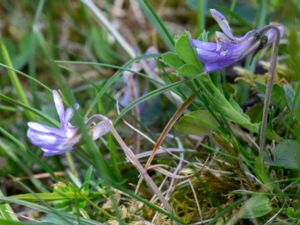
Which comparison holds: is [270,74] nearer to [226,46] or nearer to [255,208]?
[226,46]

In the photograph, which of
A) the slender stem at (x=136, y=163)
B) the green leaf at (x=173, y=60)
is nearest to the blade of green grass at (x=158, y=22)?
the green leaf at (x=173, y=60)

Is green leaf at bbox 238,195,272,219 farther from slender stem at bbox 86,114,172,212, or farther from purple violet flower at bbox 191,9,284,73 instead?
purple violet flower at bbox 191,9,284,73

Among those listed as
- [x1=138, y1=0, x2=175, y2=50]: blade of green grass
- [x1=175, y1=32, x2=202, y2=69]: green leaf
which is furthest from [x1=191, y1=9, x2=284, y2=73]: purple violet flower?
[x1=138, y1=0, x2=175, y2=50]: blade of green grass

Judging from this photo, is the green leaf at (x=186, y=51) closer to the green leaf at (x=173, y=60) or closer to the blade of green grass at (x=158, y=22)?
the green leaf at (x=173, y=60)

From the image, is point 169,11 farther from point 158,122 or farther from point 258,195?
point 258,195

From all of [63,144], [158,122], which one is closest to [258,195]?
[63,144]

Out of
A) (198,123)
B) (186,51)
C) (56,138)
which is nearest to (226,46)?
(186,51)
